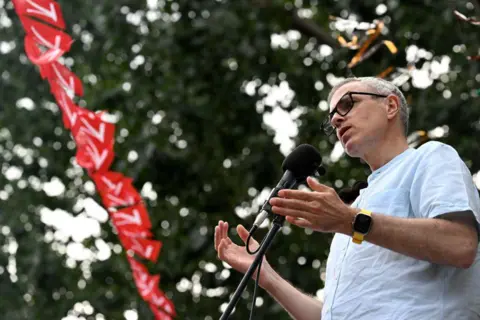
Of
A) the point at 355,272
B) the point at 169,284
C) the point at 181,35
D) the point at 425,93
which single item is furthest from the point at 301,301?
the point at 181,35

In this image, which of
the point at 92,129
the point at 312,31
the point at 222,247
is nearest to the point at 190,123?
the point at 312,31

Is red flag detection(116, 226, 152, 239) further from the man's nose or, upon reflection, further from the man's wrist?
the man's wrist

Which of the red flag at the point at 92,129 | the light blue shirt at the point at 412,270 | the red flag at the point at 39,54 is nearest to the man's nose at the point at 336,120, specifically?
the light blue shirt at the point at 412,270

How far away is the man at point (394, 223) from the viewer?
1.95m

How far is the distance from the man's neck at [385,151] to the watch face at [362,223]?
423 millimetres

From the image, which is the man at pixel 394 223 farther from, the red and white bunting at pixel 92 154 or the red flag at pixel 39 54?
the red and white bunting at pixel 92 154

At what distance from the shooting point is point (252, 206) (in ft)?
25.1

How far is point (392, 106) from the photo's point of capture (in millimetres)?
2414

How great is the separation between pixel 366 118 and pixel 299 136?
534 cm

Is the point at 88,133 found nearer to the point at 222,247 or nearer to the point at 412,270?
the point at 222,247

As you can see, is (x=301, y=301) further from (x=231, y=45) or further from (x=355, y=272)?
(x=231, y=45)

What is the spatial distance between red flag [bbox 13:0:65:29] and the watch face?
333 cm

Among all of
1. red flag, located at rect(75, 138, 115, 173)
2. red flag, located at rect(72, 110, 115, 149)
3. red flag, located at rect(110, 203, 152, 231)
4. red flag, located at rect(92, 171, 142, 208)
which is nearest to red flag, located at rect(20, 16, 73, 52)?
red flag, located at rect(72, 110, 115, 149)

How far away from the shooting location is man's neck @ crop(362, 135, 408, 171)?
234cm
